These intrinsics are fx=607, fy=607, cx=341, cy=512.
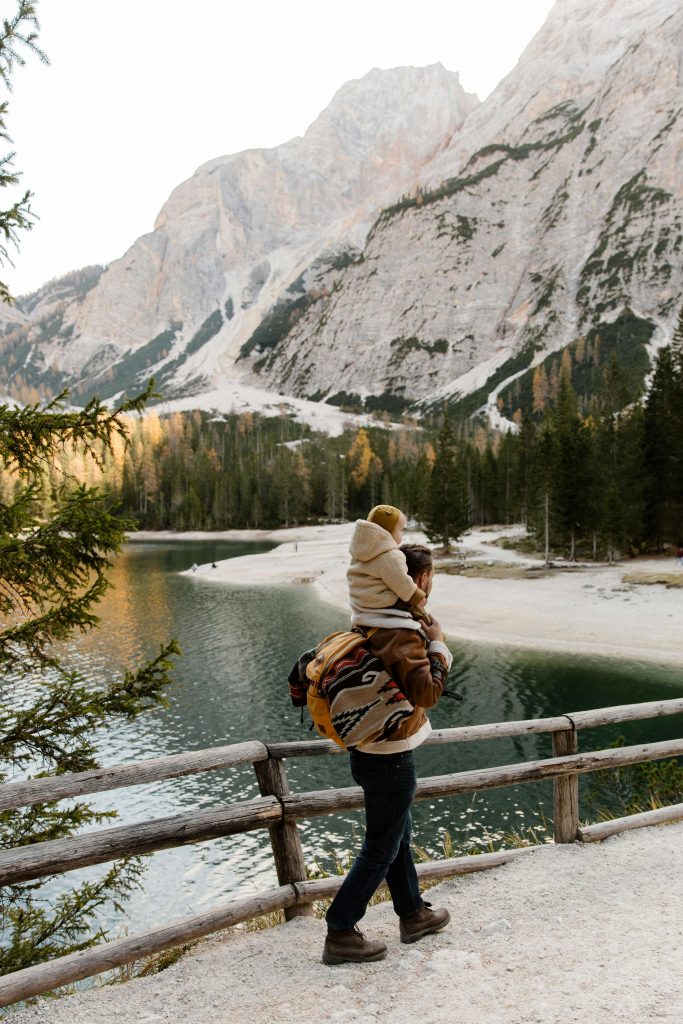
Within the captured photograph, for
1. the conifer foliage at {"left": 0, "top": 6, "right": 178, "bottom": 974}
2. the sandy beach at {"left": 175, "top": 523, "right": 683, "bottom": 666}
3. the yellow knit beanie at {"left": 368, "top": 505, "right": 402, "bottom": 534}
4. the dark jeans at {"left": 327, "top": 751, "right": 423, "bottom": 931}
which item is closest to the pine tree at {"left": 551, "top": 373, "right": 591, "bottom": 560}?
the sandy beach at {"left": 175, "top": 523, "right": 683, "bottom": 666}

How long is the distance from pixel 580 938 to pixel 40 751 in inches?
194

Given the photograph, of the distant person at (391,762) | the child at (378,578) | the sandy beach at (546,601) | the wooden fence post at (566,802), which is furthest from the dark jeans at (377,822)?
the sandy beach at (546,601)

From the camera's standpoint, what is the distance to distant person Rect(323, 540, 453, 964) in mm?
3842

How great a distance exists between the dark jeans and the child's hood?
135cm

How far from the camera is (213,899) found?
489 inches

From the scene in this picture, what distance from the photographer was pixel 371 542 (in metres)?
3.99

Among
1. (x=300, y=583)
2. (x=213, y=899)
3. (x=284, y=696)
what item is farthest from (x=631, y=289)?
(x=213, y=899)

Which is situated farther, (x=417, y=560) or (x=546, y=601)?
(x=546, y=601)

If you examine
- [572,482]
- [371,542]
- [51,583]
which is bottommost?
[51,583]

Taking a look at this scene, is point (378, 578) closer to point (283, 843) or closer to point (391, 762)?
point (391, 762)

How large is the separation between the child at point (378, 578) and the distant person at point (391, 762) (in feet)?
0.08

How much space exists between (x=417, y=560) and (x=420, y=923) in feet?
9.18

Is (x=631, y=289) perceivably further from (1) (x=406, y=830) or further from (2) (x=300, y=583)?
(1) (x=406, y=830)

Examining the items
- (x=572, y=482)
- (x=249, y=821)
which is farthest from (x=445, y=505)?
(x=249, y=821)
